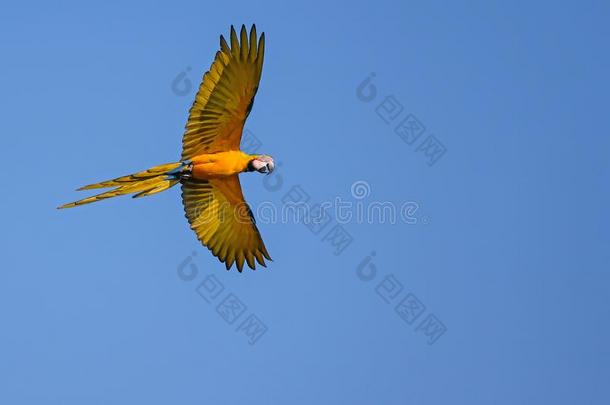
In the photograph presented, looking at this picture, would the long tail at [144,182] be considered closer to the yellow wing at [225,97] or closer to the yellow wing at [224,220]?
the yellow wing at [225,97]

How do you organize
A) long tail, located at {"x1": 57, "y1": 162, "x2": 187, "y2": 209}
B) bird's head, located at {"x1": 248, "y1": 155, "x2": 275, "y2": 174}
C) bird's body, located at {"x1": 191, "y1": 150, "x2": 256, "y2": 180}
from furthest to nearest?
bird's body, located at {"x1": 191, "y1": 150, "x2": 256, "y2": 180}
bird's head, located at {"x1": 248, "y1": 155, "x2": 275, "y2": 174}
long tail, located at {"x1": 57, "y1": 162, "x2": 187, "y2": 209}

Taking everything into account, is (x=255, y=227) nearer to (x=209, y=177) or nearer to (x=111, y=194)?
(x=209, y=177)

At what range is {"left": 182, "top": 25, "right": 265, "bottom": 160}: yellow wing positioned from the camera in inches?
599

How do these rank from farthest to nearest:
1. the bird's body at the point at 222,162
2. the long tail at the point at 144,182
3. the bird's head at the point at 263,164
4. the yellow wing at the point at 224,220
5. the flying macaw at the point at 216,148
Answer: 1. the yellow wing at the point at 224,220
2. the bird's body at the point at 222,162
3. the bird's head at the point at 263,164
4. the flying macaw at the point at 216,148
5. the long tail at the point at 144,182

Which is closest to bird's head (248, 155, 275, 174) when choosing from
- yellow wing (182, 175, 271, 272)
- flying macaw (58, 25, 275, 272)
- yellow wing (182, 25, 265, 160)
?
flying macaw (58, 25, 275, 272)

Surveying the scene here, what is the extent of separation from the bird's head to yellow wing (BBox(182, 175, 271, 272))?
90cm

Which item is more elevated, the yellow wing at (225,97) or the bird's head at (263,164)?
the yellow wing at (225,97)

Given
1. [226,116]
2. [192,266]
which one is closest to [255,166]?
[226,116]

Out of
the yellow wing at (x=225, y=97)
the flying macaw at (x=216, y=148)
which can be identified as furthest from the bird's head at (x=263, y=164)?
the yellow wing at (x=225, y=97)

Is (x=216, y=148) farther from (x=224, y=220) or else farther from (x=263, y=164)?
(x=224, y=220)

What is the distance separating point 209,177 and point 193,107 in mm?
1419

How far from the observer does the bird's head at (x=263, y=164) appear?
1573 cm

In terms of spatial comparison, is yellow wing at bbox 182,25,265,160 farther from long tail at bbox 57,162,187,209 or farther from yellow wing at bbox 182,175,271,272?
yellow wing at bbox 182,175,271,272

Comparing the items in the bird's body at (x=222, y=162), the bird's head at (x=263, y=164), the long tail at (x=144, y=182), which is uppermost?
the long tail at (x=144, y=182)
